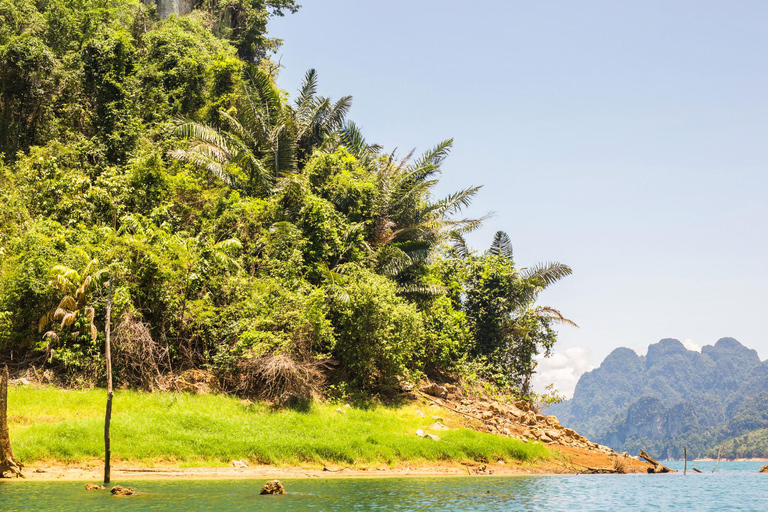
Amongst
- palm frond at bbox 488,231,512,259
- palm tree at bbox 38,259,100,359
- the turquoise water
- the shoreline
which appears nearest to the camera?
the turquoise water

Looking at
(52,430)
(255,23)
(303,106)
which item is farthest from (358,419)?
(255,23)

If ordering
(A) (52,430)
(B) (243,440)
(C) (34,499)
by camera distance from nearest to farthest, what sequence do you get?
(C) (34,499) < (A) (52,430) < (B) (243,440)

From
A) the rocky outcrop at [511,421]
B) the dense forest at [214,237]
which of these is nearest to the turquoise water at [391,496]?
the rocky outcrop at [511,421]

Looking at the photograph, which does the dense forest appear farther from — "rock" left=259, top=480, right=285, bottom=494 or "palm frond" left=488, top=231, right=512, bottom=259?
"rock" left=259, top=480, right=285, bottom=494

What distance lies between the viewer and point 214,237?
94.8ft

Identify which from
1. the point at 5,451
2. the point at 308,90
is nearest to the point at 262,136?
the point at 308,90

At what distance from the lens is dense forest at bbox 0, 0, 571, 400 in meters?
23.5

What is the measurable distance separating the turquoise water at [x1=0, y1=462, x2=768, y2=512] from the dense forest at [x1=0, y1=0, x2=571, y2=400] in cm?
618

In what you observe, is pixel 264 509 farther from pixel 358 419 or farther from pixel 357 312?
pixel 357 312

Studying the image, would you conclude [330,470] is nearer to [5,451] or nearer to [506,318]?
[5,451]

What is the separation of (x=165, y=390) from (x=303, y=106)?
19.3m

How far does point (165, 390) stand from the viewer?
23328 millimetres

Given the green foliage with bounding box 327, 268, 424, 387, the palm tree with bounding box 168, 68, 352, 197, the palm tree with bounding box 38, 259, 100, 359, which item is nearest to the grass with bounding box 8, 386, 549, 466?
the green foliage with bounding box 327, 268, 424, 387

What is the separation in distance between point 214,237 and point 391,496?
16.3 meters
